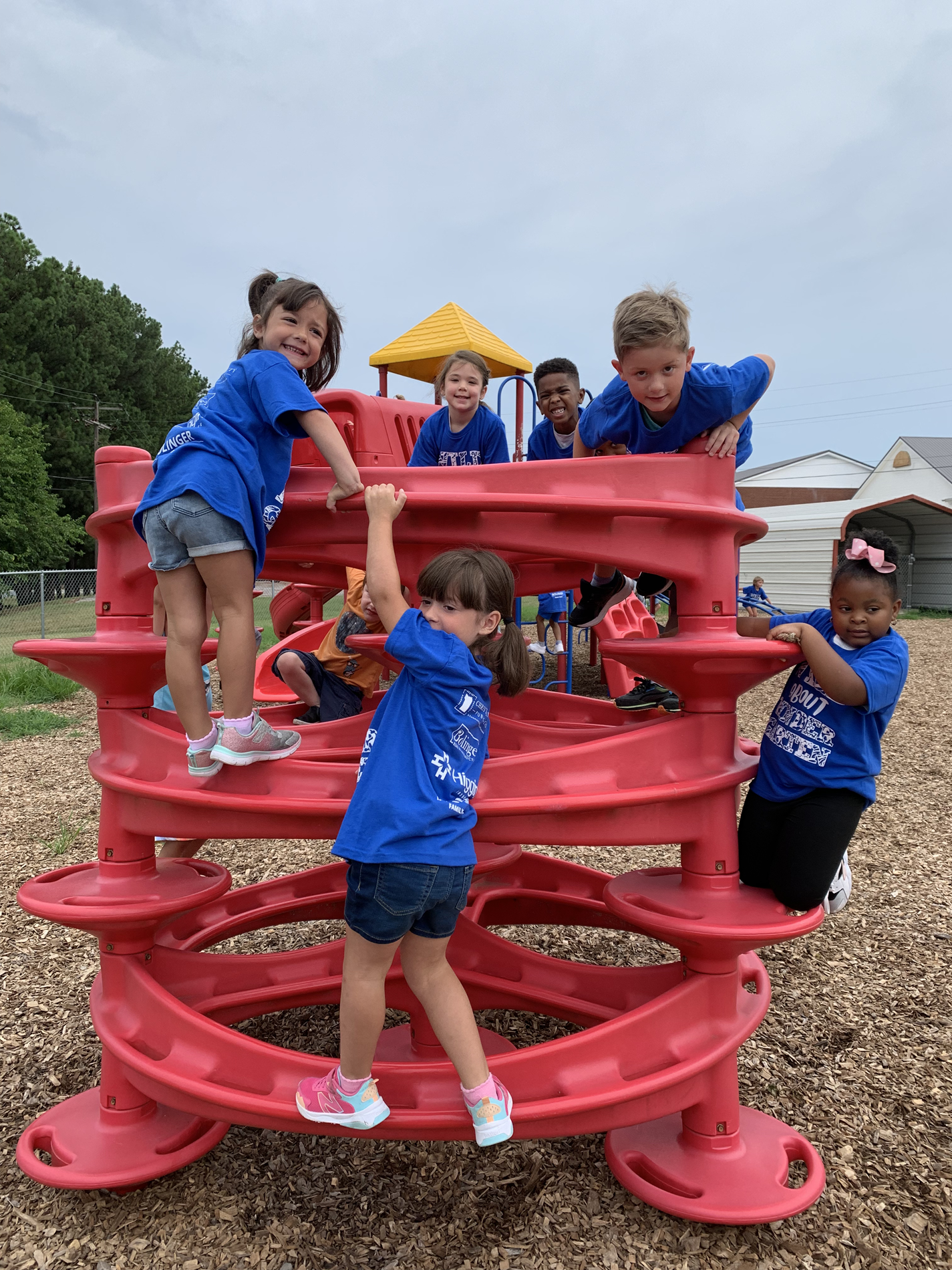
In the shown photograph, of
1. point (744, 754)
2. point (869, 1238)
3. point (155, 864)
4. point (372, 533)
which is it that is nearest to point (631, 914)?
point (744, 754)

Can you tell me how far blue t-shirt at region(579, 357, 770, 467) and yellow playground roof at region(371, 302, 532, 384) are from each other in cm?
713

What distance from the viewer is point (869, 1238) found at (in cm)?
182

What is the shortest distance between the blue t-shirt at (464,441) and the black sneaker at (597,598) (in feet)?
2.24

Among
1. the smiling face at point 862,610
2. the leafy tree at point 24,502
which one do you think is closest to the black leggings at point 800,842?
the smiling face at point 862,610

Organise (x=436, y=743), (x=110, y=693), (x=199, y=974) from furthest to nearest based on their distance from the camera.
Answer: (x=199, y=974) → (x=110, y=693) → (x=436, y=743)

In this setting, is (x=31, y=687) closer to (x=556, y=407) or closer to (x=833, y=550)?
(x=556, y=407)

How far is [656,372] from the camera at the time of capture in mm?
2023

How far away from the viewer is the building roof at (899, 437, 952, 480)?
29.3 m

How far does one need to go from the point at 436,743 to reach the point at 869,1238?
1402 mm

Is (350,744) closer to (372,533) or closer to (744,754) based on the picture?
(372,533)

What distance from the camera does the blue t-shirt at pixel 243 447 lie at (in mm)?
1747

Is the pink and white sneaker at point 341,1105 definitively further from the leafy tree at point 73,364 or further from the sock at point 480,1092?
the leafy tree at point 73,364

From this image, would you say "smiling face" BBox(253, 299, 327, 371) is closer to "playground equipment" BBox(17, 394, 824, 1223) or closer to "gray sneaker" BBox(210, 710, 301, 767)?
"playground equipment" BBox(17, 394, 824, 1223)

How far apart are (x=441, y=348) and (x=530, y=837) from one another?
26.9 feet
